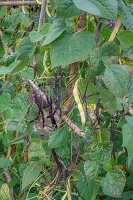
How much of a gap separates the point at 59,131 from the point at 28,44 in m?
0.20

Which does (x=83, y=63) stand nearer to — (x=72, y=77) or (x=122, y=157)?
(x=72, y=77)

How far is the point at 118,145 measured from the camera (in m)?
0.69

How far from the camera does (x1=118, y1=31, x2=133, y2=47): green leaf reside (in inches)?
19.2

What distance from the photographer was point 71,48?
0.41m

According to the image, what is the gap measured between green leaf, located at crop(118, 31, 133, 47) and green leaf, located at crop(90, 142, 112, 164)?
0.23m

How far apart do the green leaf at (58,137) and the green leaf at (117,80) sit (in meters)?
0.17

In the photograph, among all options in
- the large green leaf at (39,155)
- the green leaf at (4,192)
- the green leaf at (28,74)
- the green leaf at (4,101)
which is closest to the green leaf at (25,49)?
the green leaf at (28,74)

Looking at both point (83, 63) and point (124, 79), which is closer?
point (124, 79)

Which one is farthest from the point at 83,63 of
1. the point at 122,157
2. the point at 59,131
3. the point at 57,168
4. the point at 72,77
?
the point at 122,157

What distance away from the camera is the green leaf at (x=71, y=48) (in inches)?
15.9

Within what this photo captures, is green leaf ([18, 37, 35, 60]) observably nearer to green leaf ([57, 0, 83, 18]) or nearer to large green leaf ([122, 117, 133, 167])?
green leaf ([57, 0, 83, 18])

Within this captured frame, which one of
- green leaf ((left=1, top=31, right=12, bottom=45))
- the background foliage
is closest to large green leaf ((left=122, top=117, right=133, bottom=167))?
the background foliage

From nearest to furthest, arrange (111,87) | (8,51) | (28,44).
→ (111,87) → (28,44) → (8,51)

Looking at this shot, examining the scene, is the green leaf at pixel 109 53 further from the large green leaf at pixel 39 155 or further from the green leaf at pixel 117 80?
the large green leaf at pixel 39 155
